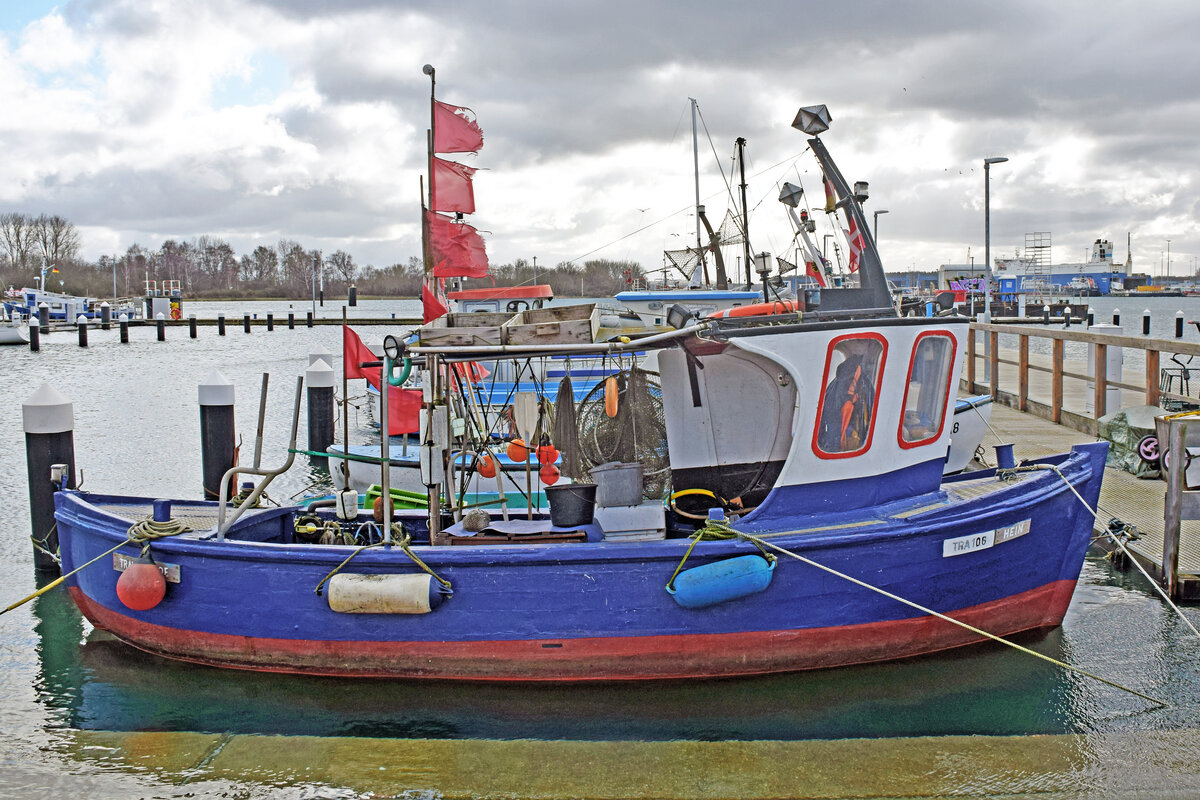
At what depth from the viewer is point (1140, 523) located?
30.0 feet

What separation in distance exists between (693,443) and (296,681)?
339cm

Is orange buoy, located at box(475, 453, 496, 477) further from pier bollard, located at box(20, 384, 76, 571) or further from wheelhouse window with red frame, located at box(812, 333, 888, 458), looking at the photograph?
pier bollard, located at box(20, 384, 76, 571)

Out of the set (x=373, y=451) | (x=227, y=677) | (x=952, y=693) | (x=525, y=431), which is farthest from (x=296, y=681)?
(x=373, y=451)

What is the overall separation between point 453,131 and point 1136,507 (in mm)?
11846

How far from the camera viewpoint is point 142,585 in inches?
270

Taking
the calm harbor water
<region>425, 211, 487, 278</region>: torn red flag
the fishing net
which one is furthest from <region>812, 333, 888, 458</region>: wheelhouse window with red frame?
<region>425, 211, 487, 278</region>: torn red flag

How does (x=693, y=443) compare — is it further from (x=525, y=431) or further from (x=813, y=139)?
(x=813, y=139)

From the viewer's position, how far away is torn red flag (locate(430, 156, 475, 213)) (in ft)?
55.0

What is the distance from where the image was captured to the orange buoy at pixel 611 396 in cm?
699

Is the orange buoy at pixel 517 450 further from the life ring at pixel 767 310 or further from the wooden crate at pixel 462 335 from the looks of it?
the life ring at pixel 767 310

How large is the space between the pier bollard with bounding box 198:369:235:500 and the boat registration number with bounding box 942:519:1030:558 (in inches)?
316

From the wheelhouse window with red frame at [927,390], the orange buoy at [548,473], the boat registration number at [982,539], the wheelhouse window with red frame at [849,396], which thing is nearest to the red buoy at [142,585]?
the orange buoy at [548,473]

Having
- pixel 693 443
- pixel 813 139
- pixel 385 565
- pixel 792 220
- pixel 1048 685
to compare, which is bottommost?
pixel 1048 685

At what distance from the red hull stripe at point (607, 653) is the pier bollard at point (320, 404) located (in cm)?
862
